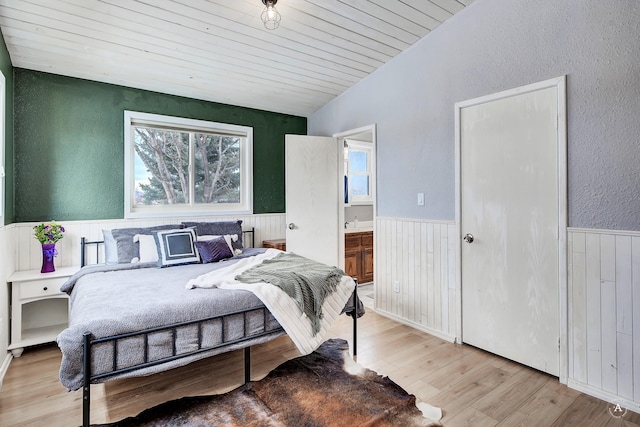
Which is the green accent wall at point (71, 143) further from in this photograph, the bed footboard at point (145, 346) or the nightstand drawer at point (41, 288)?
the bed footboard at point (145, 346)

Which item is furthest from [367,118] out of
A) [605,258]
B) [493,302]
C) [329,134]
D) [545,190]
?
[605,258]

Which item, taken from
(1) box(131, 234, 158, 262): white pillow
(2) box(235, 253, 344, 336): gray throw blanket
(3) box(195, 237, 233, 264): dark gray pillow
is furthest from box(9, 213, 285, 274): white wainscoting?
(2) box(235, 253, 344, 336): gray throw blanket

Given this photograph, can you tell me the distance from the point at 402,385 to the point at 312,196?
2444mm

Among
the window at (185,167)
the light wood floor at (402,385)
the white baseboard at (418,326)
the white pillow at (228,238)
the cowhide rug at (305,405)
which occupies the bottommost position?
the light wood floor at (402,385)

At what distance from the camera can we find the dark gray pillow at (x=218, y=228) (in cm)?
362

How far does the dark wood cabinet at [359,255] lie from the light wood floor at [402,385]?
176 centimetres

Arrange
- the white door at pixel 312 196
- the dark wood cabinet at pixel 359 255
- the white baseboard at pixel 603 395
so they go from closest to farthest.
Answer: the white baseboard at pixel 603 395 → the white door at pixel 312 196 → the dark wood cabinet at pixel 359 255

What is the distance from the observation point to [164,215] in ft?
12.1

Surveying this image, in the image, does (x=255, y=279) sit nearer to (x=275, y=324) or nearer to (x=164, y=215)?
(x=275, y=324)

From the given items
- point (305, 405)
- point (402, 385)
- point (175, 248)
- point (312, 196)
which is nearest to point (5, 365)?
point (175, 248)

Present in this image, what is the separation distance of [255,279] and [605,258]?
2249mm

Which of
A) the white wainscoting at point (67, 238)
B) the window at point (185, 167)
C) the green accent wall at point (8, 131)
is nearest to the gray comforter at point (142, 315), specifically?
the white wainscoting at point (67, 238)

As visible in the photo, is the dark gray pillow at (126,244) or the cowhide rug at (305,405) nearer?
the cowhide rug at (305,405)

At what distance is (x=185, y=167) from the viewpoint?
394 centimetres
